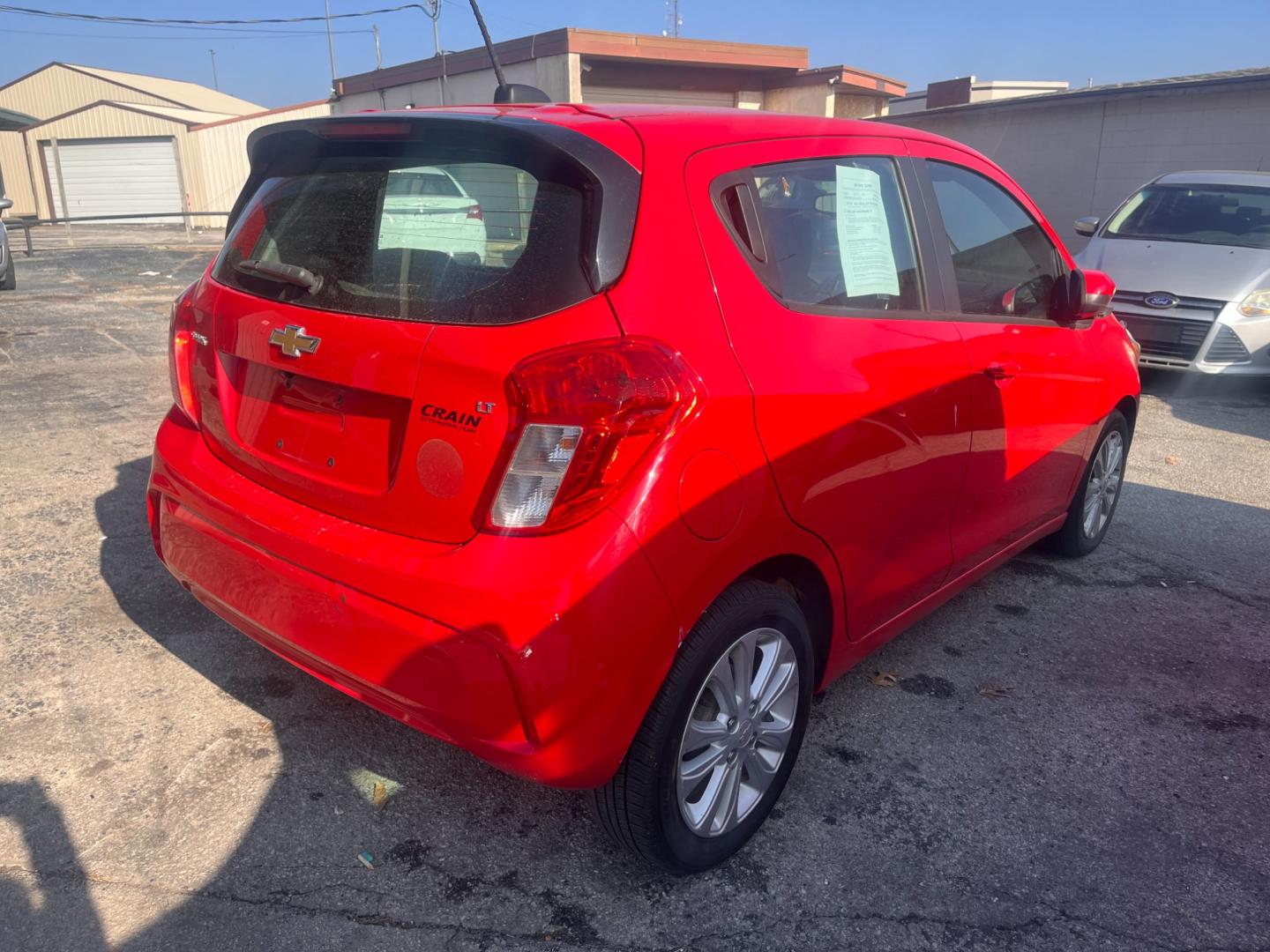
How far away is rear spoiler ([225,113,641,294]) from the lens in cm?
215

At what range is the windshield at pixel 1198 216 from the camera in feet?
28.3

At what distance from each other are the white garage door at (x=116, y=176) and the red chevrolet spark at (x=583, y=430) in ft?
112

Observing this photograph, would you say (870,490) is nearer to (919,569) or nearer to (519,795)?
(919,569)

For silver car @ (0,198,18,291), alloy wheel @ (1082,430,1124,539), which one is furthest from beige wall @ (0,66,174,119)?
alloy wheel @ (1082,430,1124,539)

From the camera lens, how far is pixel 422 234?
2.37 metres

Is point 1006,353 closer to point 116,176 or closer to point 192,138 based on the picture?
point 192,138

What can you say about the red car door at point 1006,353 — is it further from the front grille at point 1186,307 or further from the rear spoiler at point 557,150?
the front grille at point 1186,307

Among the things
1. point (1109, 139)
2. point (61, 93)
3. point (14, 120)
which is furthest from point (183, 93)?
point (1109, 139)

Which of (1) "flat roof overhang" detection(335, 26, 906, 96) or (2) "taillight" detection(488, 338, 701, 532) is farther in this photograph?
(1) "flat roof overhang" detection(335, 26, 906, 96)

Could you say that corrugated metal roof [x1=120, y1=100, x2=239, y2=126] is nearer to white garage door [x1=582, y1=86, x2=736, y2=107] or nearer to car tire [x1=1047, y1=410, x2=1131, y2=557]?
white garage door [x1=582, y1=86, x2=736, y2=107]

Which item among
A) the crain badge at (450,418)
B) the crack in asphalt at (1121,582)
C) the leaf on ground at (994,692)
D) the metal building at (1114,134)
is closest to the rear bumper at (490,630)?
the crain badge at (450,418)

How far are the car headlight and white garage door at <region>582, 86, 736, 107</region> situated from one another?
16819mm

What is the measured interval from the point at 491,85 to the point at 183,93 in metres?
31.7

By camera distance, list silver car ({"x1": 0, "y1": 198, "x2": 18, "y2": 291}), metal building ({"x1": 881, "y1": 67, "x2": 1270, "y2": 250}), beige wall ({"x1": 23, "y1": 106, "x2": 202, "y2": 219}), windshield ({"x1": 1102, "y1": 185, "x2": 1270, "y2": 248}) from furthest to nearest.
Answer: beige wall ({"x1": 23, "y1": 106, "x2": 202, "y2": 219}), metal building ({"x1": 881, "y1": 67, "x2": 1270, "y2": 250}), silver car ({"x1": 0, "y1": 198, "x2": 18, "y2": 291}), windshield ({"x1": 1102, "y1": 185, "x2": 1270, "y2": 248})
